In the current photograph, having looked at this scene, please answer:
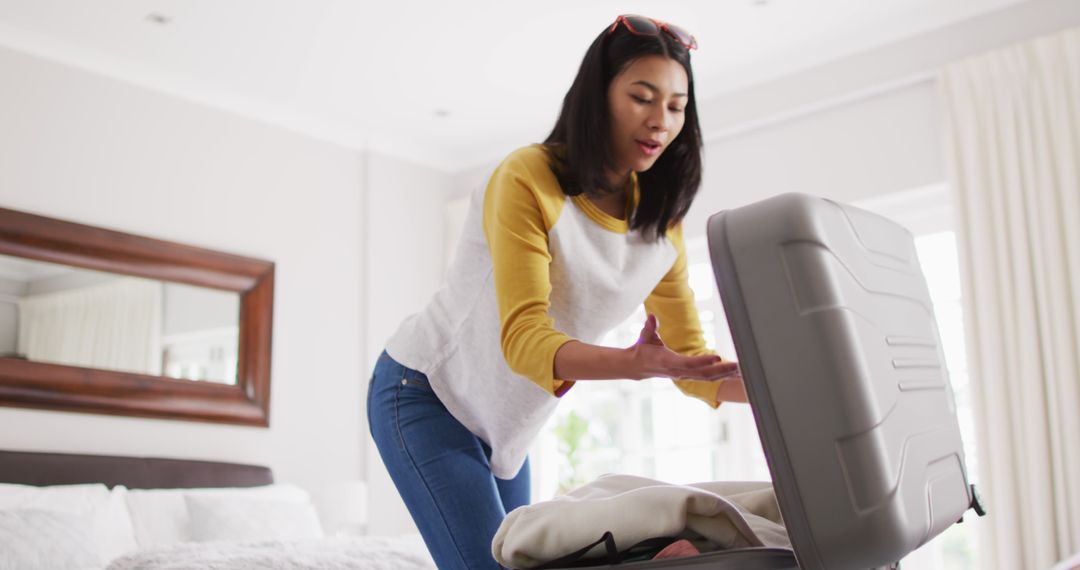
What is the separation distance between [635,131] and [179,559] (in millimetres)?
1508

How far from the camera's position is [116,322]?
450cm

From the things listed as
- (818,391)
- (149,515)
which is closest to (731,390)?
(818,391)

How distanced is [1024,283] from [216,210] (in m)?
3.69

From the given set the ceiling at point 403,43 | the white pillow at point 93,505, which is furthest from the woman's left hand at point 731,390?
the ceiling at point 403,43

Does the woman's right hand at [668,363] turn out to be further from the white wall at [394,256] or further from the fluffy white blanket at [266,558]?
the white wall at [394,256]

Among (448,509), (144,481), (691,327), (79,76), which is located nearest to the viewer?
(448,509)

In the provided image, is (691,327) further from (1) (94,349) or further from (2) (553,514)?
(1) (94,349)

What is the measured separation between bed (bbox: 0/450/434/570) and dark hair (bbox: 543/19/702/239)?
119 cm

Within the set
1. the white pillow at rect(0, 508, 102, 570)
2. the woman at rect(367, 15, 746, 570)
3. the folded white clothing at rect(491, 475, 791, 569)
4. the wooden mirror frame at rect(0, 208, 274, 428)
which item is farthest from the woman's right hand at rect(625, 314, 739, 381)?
the wooden mirror frame at rect(0, 208, 274, 428)

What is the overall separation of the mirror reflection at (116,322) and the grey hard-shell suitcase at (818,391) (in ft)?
12.9

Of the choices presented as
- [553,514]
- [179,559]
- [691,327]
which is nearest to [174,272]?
[179,559]

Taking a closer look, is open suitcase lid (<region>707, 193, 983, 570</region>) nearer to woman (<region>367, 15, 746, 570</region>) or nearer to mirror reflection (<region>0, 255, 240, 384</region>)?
woman (<region>367, 15, 746, 570</region>)

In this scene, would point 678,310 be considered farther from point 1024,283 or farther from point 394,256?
point 394,256

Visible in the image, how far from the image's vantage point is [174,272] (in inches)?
186
